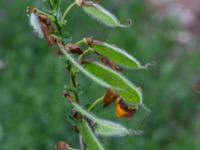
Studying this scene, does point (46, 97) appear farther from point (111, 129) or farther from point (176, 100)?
point (111, 129)

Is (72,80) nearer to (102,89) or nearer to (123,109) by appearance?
(123,109)

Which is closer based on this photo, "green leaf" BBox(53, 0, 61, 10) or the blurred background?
"green leaf" BBox(53, 0, 61, 10)

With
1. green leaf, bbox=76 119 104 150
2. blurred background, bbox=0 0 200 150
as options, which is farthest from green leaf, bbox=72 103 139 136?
blurred background, bbox=0 0 200 150

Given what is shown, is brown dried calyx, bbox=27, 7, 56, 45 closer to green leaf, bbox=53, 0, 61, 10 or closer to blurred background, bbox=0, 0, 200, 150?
green leaf, bbox=53, 0, 61, 10

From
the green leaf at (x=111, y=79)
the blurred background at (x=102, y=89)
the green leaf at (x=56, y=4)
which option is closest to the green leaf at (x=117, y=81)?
the green leaf at (x=111, y=79)

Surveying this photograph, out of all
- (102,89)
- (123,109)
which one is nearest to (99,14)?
(123,109)

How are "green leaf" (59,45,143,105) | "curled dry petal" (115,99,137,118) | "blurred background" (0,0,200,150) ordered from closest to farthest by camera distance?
"green leaf" (59,45,143,105) < "curled dry petal" (115,99,137,118) < "blurred background" (0,0,200,150)
